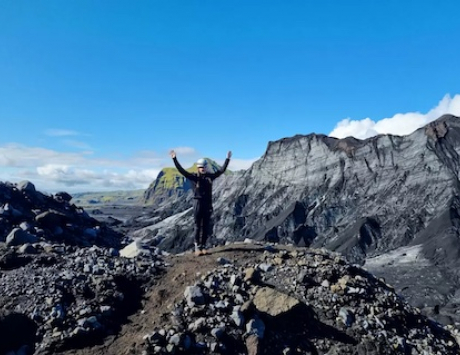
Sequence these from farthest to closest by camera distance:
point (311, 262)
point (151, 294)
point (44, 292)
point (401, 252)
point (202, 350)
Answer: point (401, 252)
point (311, 262)
point (151, 294)
point (44, 292)
point (202, 350)

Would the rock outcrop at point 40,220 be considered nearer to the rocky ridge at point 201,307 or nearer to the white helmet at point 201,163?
the rocky ridge at point 201,307

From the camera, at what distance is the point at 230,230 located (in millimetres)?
56281

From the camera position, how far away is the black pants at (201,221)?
32.8 ft

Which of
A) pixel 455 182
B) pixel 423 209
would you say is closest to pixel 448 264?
pixel 423 209

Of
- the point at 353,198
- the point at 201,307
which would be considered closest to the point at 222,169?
the point at 201,307

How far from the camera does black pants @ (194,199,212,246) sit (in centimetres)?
998

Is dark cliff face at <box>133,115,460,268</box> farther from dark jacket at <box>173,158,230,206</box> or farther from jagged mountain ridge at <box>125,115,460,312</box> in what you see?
dark jacket at <box>173,158,230,206</box>

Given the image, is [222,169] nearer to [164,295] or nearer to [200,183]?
[200,183]

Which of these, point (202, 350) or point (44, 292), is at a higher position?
point (44, 292)

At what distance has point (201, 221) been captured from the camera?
1002 cm

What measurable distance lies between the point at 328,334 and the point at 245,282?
6.05 feet

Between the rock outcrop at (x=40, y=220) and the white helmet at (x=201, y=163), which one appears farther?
the rock outcrop at (x=40, y=220)

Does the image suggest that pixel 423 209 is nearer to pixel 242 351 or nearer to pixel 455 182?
pixel 455 182

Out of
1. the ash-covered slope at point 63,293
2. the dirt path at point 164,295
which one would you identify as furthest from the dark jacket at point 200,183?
the ash-covered slope at point 63,293
